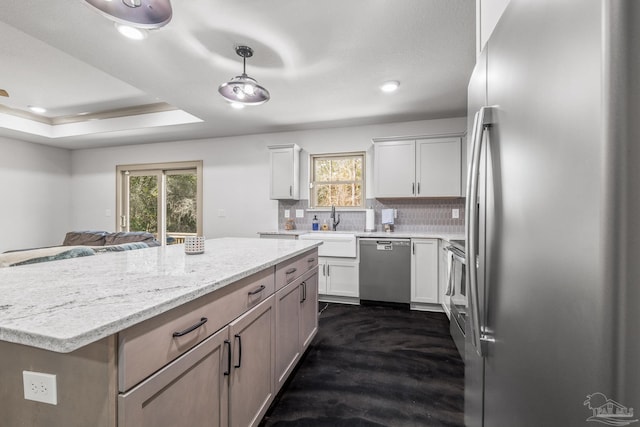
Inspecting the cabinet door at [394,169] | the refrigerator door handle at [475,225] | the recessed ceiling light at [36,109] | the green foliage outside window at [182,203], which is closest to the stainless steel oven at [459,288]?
the refrigerator door handle at [475,225]

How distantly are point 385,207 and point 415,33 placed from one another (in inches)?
96.6

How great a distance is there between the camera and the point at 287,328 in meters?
1.78

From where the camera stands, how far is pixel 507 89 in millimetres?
784

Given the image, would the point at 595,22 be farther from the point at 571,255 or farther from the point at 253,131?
the point at 253,131

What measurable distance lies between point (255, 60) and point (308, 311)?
7.19 feet

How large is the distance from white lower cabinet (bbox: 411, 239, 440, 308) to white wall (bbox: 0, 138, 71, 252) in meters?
6.57

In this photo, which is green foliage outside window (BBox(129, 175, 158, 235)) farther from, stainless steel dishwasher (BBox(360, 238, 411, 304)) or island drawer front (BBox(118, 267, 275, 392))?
island drawer front (BBox(118, 267, 275, 392))

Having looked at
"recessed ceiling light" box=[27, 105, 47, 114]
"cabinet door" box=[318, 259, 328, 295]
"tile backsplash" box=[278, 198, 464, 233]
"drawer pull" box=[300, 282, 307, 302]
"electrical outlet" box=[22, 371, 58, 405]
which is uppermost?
"recessed ceiling light" box=[27, 105, 47, 114]

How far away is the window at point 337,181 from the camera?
14.3ft

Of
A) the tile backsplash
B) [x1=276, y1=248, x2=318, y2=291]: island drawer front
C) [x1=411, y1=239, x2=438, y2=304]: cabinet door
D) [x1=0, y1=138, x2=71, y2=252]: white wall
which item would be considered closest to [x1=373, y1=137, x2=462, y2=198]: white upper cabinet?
the tile backsplash

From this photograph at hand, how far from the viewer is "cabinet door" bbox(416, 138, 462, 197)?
143 inches

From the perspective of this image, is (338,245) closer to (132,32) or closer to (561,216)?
(132,32)

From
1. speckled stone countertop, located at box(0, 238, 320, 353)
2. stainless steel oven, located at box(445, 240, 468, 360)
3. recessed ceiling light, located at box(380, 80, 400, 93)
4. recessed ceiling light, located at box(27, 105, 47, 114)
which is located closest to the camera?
speckled stone countertop, located at box(0, 238, 320, 353)

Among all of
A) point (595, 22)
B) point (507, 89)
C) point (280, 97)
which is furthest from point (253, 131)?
point (595, 22)
